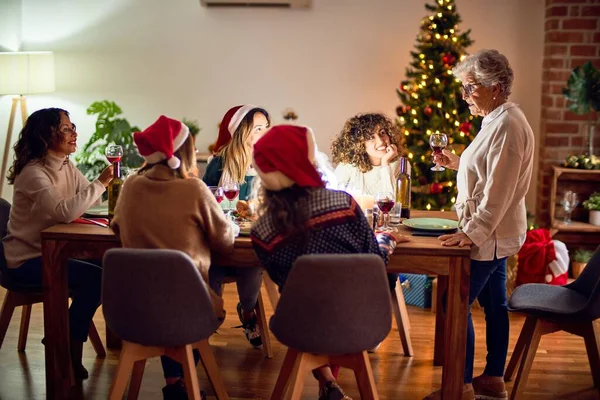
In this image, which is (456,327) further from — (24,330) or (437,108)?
(437,108)

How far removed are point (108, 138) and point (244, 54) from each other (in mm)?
1156

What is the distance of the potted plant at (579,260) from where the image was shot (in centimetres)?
485

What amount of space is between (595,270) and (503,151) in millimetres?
746

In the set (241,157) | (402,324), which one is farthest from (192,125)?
(402,324)

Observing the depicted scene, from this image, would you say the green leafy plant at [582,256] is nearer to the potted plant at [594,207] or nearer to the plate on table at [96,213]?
the potted plant at [594,207]

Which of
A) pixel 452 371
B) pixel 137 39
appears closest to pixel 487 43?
pixel 137 39

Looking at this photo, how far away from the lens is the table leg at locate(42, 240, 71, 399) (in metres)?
2.93

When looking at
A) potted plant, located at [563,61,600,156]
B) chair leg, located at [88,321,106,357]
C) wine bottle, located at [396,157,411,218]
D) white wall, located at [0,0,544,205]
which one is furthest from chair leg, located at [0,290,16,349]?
potted plant, located at [563,61,600,156]

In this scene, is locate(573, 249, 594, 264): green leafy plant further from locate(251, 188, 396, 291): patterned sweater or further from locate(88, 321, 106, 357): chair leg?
locate(88, 321, 106, 357): chair leg

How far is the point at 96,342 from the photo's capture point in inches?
139

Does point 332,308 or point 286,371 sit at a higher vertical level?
point 332,308

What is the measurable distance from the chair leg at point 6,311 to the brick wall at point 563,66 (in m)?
3.51

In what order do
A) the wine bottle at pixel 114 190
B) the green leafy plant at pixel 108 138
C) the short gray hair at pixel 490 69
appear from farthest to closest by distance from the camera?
the green leafy plant at pixel 108 138 → the wine bottle at pixel 114 190 → the short gray hair at pixel 490 69

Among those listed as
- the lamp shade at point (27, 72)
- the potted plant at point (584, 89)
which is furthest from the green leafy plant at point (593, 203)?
the lamp shade at point (27, 72)
